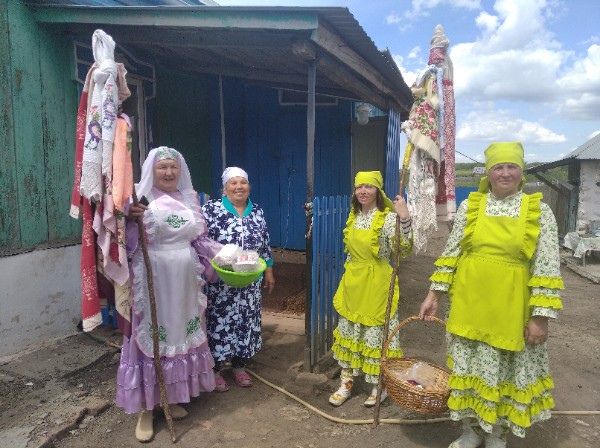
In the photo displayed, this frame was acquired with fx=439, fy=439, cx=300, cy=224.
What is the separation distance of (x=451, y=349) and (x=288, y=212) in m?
5.21

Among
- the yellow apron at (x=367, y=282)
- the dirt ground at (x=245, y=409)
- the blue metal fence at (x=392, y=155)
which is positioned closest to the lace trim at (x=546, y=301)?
the yellow apron at (x=367, y=282)

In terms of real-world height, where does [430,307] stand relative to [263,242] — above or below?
below

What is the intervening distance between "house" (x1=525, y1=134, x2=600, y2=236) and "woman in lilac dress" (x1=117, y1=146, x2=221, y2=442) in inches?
459

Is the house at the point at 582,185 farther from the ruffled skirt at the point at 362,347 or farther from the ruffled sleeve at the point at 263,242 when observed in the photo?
the ruffled sleeve at the point at 263,242

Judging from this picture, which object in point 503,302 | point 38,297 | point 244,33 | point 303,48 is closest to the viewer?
point 503,302

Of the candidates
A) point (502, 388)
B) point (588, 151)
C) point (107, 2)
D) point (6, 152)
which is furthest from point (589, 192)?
point (6, 152)

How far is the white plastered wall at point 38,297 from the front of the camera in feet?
13.0

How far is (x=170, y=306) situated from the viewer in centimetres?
319

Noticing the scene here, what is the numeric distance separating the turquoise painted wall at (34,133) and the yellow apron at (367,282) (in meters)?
3.01

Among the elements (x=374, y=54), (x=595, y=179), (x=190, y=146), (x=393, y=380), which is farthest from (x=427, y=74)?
(x=595, y=179)

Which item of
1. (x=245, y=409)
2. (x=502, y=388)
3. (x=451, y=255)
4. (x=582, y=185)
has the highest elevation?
(x=582, y=185)

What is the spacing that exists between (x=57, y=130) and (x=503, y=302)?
14.1ft

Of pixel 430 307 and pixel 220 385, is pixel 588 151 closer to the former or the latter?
pixel 430 307

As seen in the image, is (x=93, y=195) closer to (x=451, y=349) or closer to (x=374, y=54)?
(x=451, y=349)
